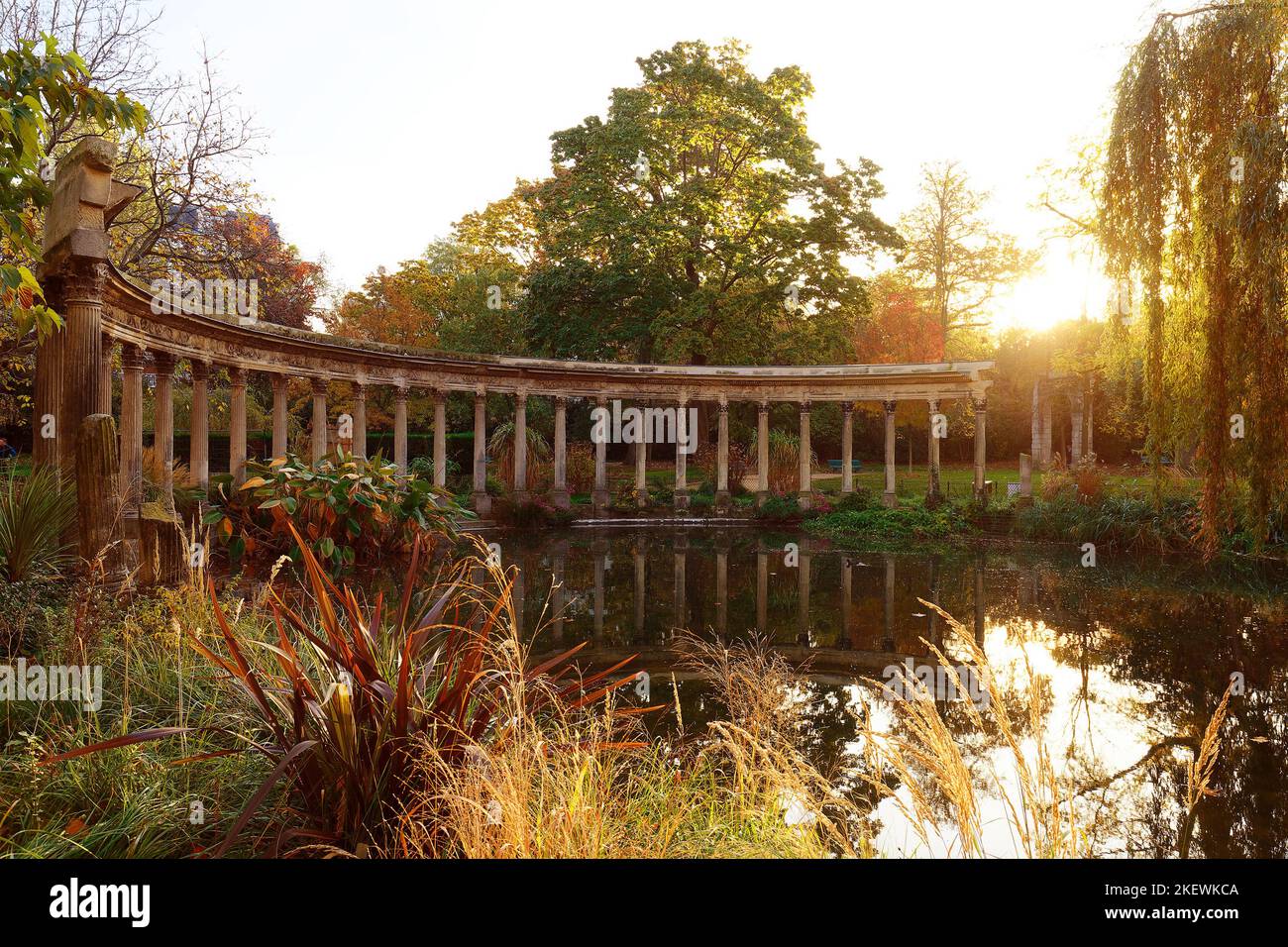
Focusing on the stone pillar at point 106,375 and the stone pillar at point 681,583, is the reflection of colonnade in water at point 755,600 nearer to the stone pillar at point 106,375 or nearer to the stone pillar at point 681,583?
the stone pillar at point 681,583

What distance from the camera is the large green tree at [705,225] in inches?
1318

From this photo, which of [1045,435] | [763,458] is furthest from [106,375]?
[1045,435]

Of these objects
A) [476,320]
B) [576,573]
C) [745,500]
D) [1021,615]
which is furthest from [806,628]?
[476,320]

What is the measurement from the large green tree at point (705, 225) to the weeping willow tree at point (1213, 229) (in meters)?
22.8

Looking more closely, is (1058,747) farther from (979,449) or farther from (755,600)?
(979,449)

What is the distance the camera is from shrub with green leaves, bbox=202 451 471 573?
14492 millimetres

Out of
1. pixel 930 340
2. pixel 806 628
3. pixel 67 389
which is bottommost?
pixel 806 628

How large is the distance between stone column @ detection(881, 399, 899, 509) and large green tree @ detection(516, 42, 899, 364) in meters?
4.17

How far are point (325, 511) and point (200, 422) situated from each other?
9069 mm

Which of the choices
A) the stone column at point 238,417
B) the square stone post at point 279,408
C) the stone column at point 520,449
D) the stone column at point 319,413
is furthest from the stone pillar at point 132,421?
the stone column at point 520,449

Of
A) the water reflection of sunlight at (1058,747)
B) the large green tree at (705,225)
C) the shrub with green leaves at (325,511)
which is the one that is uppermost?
the large green tree at (705,225)

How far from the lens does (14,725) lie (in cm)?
518

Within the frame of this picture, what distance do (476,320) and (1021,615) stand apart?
104ft
